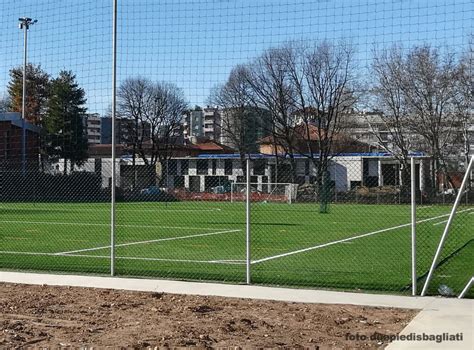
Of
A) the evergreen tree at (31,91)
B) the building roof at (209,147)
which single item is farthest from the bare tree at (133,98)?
the building roof at (209,147)

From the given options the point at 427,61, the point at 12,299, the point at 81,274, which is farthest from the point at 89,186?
the point at 12,299

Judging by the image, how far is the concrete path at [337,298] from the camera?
673 cm

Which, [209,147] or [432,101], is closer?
[432,101]

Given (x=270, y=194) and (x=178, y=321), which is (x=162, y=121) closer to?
(x=270, y=194)

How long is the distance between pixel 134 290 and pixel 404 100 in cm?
4561

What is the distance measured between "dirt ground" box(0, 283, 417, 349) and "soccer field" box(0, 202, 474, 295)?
2.11m

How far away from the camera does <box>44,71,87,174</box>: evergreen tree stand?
20.7 metres

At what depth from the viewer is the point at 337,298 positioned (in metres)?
8.73

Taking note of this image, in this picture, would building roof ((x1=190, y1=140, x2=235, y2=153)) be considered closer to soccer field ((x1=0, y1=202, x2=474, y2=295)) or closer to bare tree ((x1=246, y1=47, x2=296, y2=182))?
bare tree ((x1=246, y1=47, x2=296, y2=182))

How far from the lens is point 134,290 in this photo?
9.46m

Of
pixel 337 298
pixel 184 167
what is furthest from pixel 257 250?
→ pixel 184 167

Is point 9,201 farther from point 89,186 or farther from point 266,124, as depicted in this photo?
point 266,124

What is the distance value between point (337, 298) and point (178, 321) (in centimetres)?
253

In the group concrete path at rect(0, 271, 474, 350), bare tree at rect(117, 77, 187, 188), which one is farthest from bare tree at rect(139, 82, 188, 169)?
concrete path at rect(0, 271, 474, 350)
